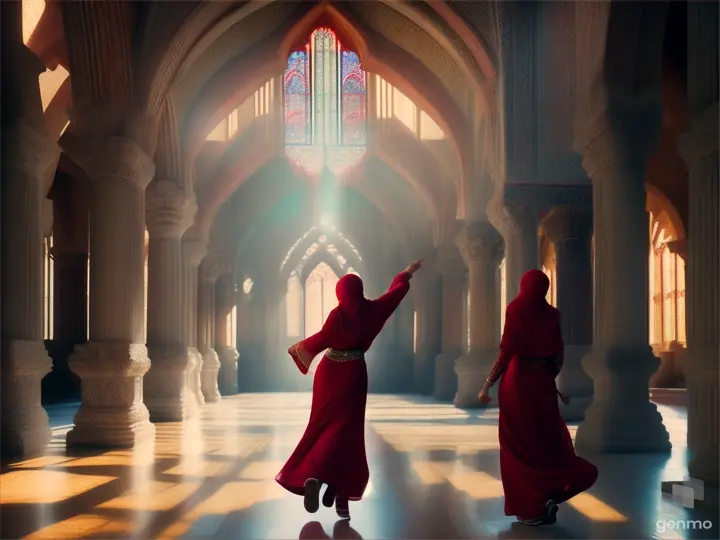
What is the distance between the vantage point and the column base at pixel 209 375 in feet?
71.8

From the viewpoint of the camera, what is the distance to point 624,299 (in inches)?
392

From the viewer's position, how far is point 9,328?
9.95 meters

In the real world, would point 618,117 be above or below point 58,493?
above

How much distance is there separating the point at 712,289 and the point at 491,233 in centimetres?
1160

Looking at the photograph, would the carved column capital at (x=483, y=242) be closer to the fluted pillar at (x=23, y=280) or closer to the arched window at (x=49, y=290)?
the fluted pillar at (x=23, y=280)

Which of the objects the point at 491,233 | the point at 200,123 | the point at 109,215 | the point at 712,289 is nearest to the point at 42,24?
Answer: the point at 200,123

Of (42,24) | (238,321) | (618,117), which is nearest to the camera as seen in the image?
(618,117)

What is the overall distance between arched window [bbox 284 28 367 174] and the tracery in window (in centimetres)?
46

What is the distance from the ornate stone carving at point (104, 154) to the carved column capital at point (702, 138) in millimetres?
6661

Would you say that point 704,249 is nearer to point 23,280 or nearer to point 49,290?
point 23,280

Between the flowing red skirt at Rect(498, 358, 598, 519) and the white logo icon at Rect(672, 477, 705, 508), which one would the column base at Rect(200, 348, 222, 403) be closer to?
the white logo icon at Rect(672, 477, 705, 508)

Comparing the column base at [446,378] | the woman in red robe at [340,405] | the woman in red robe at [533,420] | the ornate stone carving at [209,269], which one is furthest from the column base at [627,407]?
the ornate stone carving at [209,269]

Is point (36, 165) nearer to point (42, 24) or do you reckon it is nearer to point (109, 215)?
point (109, 215)

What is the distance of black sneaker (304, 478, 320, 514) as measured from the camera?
597cm
